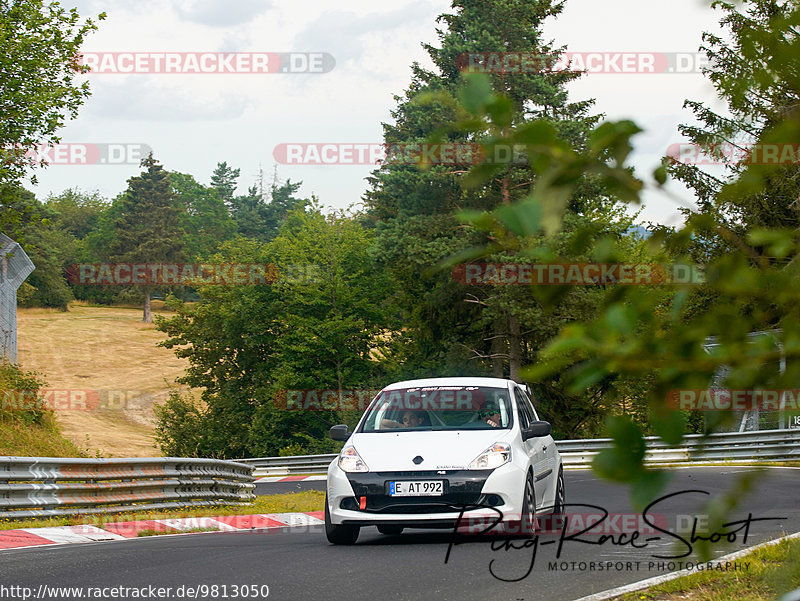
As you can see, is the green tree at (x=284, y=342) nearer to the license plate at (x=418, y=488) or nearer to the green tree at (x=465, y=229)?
the green tree at (x=465, y=229)

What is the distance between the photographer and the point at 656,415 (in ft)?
4.30

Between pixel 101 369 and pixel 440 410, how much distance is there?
81.6 m

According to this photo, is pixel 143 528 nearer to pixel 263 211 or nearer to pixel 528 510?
pixel 528 510

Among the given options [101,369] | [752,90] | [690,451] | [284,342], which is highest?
[752,90]

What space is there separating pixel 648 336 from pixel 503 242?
243mm

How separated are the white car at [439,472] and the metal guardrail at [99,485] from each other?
13.8ft

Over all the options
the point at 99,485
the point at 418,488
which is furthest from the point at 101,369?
the point at 418,488

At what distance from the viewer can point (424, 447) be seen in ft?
32.2

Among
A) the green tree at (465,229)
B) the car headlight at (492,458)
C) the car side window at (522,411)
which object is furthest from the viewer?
the green tree at (465,229)

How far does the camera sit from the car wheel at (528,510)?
9.63 metres

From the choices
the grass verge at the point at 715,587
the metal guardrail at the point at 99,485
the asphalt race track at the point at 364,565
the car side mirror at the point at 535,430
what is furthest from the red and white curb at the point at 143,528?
the grass verge at the point at 715,587

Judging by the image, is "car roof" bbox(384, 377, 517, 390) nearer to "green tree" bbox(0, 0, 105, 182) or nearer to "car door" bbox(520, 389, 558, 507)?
"car door" bbox(520, 389, 558, 507)

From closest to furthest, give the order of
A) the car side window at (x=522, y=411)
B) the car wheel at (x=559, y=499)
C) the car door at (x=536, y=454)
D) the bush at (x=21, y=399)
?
the car door at (x=536, y=454) → the car side window at (x=522, y=411) → the car wheel at (x=559, y=499) → the bush at (x=21, y=399)

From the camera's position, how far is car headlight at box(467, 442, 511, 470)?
9594 millimetres
